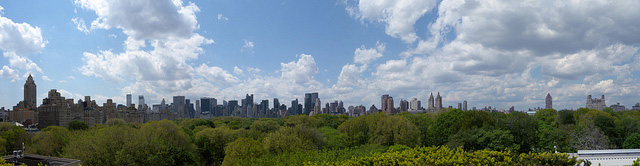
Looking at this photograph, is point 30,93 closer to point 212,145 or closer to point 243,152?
point 212,145

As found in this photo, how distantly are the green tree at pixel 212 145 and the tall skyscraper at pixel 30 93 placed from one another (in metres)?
150

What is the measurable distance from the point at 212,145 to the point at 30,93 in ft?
527

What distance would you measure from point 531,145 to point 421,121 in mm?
29138

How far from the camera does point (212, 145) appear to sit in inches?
2104

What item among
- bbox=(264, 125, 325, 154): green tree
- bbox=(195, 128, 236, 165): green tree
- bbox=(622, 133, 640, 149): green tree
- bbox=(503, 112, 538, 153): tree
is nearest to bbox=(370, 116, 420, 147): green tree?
bbox=(264, 125, 325, 154): green tree

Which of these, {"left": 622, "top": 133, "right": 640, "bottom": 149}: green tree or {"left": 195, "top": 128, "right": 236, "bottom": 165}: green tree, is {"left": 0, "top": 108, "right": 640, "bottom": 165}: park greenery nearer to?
{"left": 622, "top": 133, "right": 640, "bottom": 149}: green tree

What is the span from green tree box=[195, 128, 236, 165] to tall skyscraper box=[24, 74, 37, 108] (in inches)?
5920

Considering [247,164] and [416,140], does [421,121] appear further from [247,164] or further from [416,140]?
[247,164]

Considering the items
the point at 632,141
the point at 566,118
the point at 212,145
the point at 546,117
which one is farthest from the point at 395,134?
the point at 546,117

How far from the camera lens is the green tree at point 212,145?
53156 mm

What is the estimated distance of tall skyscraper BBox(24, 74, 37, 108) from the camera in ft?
503

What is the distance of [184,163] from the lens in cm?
4038

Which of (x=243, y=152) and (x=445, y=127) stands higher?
(x=445, y=127)

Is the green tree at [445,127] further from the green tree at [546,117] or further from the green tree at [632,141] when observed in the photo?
the green tree at [546,117]
